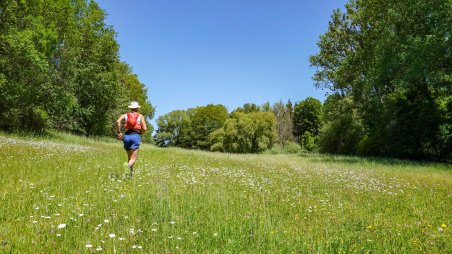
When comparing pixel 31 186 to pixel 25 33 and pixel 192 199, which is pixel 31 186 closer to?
pixel 192 199

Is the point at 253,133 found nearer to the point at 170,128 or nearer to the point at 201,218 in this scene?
the point at 170,128

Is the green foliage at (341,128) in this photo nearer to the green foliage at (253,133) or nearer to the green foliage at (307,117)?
the green foliage at (253,133)

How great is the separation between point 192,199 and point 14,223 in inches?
140

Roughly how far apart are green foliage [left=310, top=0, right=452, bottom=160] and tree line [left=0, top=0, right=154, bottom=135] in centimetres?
2872

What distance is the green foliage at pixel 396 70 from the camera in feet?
87.7

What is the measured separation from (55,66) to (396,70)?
34405 mm

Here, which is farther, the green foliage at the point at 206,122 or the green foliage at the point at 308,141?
the green foliage at the point at 206,122

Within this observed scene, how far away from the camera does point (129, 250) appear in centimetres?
450

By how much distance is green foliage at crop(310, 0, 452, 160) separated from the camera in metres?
26.7

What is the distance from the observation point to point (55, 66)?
35938 millimetres

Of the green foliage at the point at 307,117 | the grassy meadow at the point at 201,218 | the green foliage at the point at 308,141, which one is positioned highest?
the green foliage at the point at 307,117

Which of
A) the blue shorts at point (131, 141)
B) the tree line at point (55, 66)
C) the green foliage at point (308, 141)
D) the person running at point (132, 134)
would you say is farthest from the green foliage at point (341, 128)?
the green foliage at point (308, 141)

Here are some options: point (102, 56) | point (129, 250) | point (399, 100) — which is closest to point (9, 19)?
point (102, 56)

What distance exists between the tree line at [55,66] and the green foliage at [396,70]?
2872 centimetres
